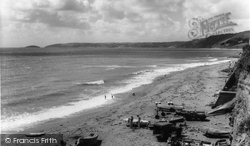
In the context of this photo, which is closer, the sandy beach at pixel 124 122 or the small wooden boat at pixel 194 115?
the sandy beach at pixel 124 122

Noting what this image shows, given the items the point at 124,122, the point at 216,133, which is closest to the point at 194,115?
the point at 216,133

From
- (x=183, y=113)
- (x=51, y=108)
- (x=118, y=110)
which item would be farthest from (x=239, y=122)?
(x=51, y=108)

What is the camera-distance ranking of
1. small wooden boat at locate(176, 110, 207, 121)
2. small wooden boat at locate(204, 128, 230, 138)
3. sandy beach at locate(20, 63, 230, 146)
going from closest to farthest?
small wooden boat at locate(204, 128, 230, 138) → sandy beach at locate(20, 63, 230, 146) → small wooden boat at locate(176, 110, 207, 121)

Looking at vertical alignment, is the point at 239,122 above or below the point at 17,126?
above

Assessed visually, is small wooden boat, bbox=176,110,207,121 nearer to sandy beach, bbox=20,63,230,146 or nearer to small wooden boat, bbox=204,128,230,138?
sandy beach, bbox=20,63,230,146

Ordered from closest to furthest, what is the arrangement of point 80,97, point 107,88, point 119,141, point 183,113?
point 119,141 < point 183,113 < point 80,97 < point 107,88

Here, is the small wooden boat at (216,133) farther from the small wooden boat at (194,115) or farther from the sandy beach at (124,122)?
the small wooden boat at (194,115)

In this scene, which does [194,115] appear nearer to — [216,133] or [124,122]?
[216,133]

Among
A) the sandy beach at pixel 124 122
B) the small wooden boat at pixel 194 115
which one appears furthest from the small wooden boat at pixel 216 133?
the small wooden boat at pixel 194 115

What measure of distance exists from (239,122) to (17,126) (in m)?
20.5

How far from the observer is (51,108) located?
98.7 feet

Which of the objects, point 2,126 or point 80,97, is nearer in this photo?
point 2,126

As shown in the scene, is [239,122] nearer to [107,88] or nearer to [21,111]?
[21,111]

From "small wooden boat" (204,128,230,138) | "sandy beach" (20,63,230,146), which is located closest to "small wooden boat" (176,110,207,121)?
"sandy beach" (20,63,230,146)
